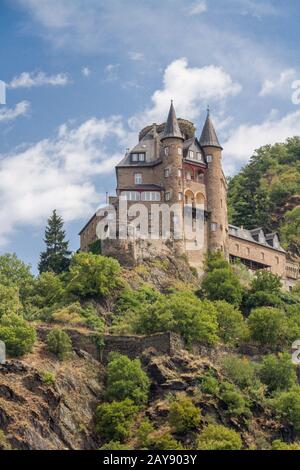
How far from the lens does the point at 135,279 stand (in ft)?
299

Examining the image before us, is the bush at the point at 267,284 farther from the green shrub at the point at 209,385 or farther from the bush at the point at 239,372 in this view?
the green shrub at the point at 209,385

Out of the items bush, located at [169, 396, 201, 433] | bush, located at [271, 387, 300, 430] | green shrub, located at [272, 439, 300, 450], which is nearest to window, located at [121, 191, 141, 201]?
bush, located at [271, 387, 300, 430]

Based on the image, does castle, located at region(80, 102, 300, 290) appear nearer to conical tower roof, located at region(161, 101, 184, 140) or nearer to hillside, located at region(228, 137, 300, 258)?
conical tower roof, located at region(161, 101, 184, 140)

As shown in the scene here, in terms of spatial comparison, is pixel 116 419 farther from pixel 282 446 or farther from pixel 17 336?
pixel 282 446

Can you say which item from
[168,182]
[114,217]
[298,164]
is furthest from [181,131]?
[298,164]

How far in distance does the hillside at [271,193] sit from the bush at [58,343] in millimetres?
45020

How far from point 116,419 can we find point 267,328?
18374 mm

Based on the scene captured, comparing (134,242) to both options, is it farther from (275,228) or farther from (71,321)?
(275,228)

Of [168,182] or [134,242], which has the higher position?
[168,182]

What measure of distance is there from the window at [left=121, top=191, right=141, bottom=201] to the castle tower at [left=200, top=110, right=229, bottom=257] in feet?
23.1

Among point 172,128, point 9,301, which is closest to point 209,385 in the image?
point 9,301

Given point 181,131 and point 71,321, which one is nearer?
point 71,321

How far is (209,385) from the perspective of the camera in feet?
250
